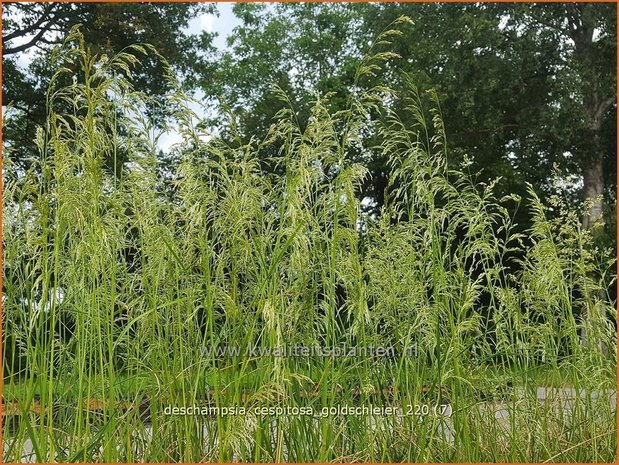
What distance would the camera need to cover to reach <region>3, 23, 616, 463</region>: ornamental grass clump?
2.08 m

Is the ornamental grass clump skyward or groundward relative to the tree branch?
groundward

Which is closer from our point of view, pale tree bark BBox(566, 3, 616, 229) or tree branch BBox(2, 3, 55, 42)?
tree branch BBox(2, 3, 55, 42)

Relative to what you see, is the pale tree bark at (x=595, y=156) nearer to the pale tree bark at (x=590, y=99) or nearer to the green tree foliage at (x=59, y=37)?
the pale tree bark at (x=590, y=99)

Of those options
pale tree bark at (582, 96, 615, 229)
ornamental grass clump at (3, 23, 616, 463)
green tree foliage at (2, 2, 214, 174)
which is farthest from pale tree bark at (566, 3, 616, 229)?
ornamental grass clump at (3, 23, 616, 463)

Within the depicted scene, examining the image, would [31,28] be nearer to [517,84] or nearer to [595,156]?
[517,84]

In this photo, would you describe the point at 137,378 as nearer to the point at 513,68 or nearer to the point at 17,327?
the point at 17,327

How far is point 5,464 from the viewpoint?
2107mm

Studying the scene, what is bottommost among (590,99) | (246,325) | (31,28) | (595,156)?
(246,325)

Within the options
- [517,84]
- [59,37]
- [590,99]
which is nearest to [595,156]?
[590,99]

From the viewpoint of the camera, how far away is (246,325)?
7.54ft

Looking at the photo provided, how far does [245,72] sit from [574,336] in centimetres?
1653

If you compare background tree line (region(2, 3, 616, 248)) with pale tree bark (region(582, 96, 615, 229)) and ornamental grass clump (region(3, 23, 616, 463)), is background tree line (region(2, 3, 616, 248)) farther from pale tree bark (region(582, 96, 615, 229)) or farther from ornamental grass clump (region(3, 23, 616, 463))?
ornamental grass clump (region(3, 23, 616, 463))

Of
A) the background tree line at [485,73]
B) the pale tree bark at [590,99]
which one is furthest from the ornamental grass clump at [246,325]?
the pale tree bark at [590,99]

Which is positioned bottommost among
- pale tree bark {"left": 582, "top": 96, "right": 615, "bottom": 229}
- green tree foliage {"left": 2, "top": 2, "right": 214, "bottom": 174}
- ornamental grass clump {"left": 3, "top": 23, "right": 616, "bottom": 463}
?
ornamental grass clump {"left": 3, "top": 23, "right": 616, "bottom": 463}
